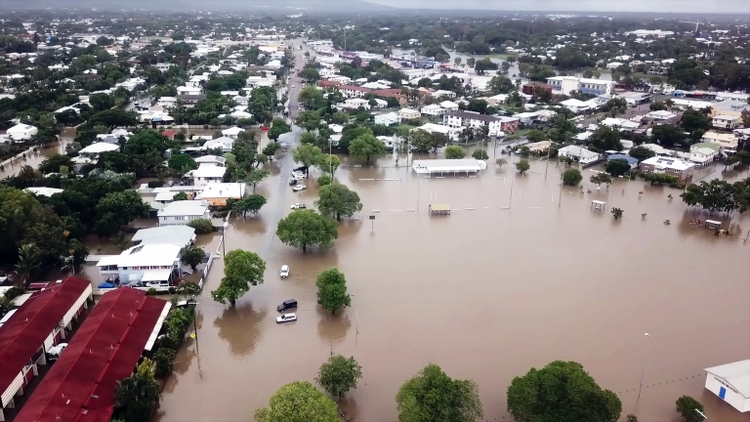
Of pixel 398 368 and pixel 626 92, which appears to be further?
pixel 626 92

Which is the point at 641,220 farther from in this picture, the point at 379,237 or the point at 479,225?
the point at 379,237

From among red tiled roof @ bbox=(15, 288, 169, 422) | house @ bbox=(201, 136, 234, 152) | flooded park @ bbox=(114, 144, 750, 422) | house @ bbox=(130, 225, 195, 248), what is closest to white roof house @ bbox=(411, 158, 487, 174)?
flooded park @ bbox=(114, 144, 750, 422)

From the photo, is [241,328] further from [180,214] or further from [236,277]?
[180,214]

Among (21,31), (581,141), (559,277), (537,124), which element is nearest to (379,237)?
(559,277)

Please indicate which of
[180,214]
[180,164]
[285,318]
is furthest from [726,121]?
[180,214]

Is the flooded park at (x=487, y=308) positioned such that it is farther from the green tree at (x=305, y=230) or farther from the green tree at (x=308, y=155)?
the green tree at (x=308, y=155)

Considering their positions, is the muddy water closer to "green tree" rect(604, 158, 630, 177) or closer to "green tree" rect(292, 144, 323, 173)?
"green tree" rect(292, 144, 323, 173)
